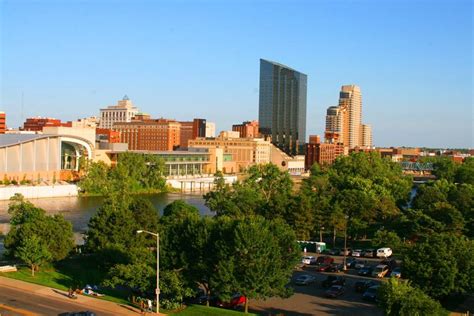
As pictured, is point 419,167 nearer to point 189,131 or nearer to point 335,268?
point 189,131

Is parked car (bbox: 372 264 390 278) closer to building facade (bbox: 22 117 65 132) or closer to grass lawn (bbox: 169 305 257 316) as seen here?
grass lawn (bbox: 169 305 257 316)

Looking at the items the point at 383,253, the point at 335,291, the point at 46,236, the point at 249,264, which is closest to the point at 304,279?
the point at 335,291

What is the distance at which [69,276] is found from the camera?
32.4 metres

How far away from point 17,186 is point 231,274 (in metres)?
57.2

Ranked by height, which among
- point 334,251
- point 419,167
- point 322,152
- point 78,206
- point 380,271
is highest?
point 322,152

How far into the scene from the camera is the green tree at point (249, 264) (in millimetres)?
25391

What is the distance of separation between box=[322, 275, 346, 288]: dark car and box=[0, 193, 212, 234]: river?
25.0 meters

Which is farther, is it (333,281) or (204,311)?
(333,281)

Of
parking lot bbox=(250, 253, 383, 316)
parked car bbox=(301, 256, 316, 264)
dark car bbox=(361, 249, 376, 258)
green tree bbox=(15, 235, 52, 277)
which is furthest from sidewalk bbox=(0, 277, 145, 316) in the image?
dark car bbox=(361, 249, 376, 258)

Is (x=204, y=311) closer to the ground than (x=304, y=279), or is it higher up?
closer to the ground

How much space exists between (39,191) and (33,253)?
48.1 meters

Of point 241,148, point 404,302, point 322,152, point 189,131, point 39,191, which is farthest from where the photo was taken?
point 189,131

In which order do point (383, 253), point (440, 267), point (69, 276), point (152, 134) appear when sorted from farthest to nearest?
point (152, 134) → point (383, 253) → point (69, 276) → point (440, 267)

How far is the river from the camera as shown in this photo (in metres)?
56.2
